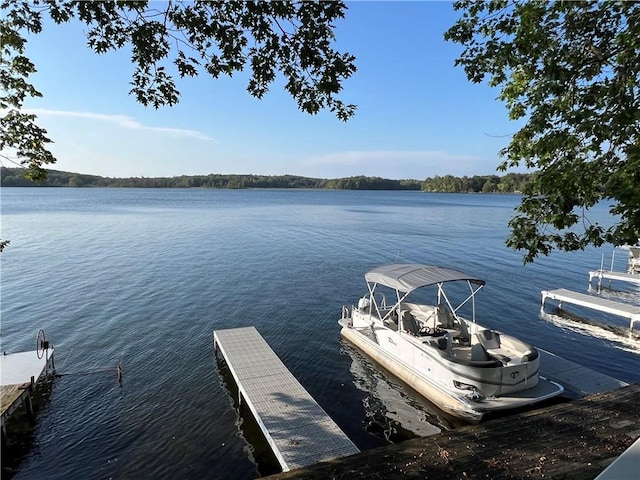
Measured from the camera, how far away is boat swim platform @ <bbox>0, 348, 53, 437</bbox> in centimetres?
1066

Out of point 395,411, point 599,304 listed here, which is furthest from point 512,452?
point 599,304

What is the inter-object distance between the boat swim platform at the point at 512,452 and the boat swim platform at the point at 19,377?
8771mm

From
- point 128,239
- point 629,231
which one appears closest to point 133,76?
point 629,231

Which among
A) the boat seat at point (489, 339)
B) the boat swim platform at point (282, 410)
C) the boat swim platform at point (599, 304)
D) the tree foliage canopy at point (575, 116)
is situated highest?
the tree foliage canopy at point (575, 116)

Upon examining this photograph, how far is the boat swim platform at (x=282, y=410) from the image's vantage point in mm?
8570

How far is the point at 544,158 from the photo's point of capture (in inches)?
261

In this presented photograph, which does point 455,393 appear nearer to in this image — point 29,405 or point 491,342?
point 491,342

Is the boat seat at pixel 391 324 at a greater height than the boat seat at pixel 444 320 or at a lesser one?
lesser

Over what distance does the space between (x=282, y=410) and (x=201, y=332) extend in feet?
27.4

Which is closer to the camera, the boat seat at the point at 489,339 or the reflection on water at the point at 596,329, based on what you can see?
the boat seat at the point at 489,339

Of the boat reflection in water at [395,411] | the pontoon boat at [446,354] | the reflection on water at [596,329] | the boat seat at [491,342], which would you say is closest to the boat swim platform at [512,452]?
the pontoon boat at [446,354]

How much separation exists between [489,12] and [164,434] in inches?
489

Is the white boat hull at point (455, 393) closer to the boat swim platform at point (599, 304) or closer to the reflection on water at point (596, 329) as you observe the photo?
the reflection on water at point (596, 329)

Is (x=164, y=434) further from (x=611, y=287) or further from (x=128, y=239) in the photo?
(x=128, y=239)
